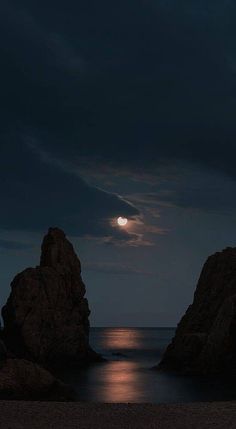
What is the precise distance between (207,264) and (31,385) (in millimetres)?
67103

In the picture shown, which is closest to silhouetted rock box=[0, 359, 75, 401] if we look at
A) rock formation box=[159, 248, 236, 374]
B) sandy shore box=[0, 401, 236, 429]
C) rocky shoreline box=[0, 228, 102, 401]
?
sandy shore box=[0, 401, 236, 429]

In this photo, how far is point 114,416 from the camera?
2623 cm

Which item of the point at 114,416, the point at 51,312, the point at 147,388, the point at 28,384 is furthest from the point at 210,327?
the point at 114,416

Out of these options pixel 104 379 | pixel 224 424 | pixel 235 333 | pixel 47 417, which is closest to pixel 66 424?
pixel 47 417

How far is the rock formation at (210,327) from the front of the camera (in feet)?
238

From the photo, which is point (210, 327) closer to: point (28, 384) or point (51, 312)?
point (51, 312)

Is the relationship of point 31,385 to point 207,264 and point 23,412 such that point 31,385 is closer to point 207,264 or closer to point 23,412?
point 23,412

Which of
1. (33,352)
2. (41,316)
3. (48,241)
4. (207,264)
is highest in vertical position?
(48,241)

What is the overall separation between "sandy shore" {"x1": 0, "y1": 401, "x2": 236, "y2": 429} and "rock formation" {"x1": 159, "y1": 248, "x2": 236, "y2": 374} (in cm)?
4397

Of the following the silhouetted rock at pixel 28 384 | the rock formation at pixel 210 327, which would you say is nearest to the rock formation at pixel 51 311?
the rock formation at pixel 210 327

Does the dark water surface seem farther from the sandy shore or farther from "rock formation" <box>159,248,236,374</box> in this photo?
the sandy shore

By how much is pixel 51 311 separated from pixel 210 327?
30.7 meters

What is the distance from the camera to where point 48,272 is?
109 metres

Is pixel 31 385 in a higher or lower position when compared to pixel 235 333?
lower
